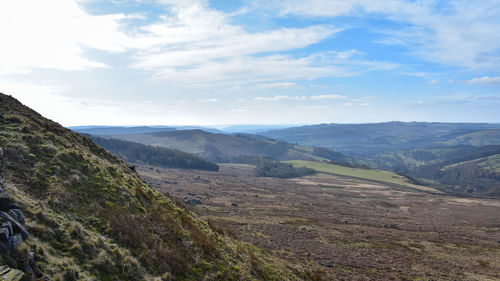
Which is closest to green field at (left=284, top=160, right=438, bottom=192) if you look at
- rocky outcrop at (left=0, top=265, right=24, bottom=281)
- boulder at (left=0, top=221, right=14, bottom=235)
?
boulder at (left=0, top=221, right=14, bottom=235)

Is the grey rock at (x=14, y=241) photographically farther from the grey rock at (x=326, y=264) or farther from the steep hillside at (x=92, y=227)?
the grey rock at (x=326, y=264)

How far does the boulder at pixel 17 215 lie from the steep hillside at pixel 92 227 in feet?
0.88

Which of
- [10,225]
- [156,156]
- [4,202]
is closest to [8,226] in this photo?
[10,225]

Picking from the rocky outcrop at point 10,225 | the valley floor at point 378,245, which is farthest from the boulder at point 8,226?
the valley floor at point 378,245

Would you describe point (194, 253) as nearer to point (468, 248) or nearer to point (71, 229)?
point (71, 229)

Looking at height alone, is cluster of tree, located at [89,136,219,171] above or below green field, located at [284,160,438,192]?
above

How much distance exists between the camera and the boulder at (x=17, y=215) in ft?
33.6

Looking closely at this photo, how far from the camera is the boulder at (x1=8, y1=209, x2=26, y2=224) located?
10227mm

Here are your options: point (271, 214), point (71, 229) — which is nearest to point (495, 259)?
point (271, 214)

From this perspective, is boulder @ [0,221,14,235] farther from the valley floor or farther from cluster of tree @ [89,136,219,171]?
cluster of tree @ [89,136,219,171]

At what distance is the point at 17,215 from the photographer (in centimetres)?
1037

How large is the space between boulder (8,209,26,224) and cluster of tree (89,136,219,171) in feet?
546

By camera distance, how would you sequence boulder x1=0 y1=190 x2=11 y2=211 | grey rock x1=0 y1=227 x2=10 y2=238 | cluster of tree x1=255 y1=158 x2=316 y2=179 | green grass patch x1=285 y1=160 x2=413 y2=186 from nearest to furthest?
1. grey rock x1=0 y1=227 x2=10 y2=238
2. boulder x1=0 y1=190 x2=11 y2=211
3. green grass patch x1=285 y1=160 x2=413 y2=186
4. cluster of tree x1=255 y1=158 x2=316 y2=179

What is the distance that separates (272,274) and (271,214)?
39.5 metres
